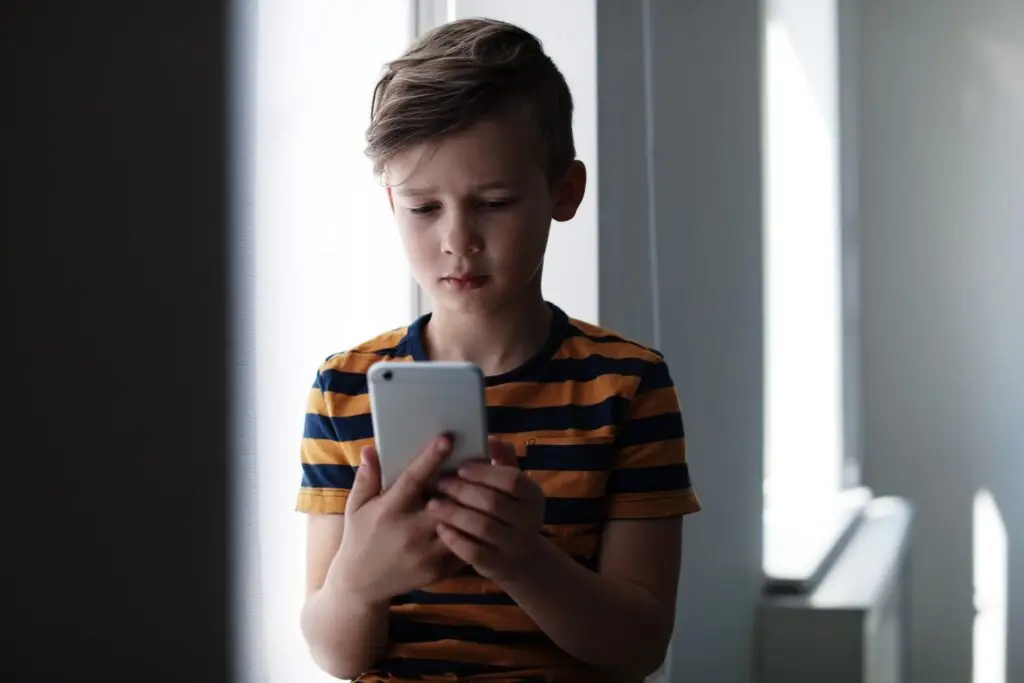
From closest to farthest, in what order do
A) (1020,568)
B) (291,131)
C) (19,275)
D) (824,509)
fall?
(19,275), (291,131), (824,509), (1020,568)

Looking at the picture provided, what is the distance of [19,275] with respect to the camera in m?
0.35

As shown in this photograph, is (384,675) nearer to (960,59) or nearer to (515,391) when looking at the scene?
(515,391)

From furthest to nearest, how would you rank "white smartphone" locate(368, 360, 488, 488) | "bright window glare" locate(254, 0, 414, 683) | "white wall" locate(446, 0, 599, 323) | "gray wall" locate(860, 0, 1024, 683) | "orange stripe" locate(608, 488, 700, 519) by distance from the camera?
"gray wall" locate(860, 0, 1024, 683) < "white wall" locate(446, 0, 599, 323) < "bright window glare" locate(254, 0, 414, 683) < "orange stripe" locate(608, 488, 700, 519) < "white smartphone" locate(368, 360, 488, 488)

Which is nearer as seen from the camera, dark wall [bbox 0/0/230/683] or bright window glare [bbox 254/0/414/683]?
dark wall [bbox 0/0/230/683]

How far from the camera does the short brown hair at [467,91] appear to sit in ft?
2.04

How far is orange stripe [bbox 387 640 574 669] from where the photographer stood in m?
0.64

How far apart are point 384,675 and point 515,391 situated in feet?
0.60

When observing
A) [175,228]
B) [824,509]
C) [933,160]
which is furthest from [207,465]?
[933,160]

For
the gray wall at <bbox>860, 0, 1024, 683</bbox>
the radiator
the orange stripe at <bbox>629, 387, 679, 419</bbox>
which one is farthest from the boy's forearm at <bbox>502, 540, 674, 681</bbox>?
the gray wall at <bbox>860, 0, 1024, 683</bbox>

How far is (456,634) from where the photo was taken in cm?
64

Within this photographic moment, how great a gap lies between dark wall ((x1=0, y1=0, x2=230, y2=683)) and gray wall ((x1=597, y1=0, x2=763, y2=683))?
649 millimetres

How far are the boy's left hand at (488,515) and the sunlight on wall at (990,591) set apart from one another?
2.32 m

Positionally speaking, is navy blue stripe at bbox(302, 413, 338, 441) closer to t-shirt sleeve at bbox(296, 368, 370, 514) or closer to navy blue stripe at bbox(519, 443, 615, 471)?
t-shirt sleeve at bbox(296, 368, 370, 514)

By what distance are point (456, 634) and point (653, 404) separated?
0.59 ft
